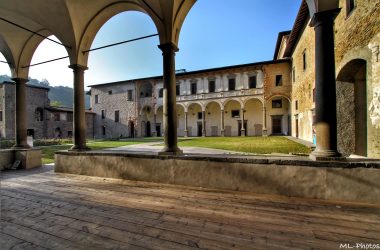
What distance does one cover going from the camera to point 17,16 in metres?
5.77

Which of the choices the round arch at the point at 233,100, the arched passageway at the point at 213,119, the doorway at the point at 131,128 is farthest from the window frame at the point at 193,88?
the doorway at the point at 131,128

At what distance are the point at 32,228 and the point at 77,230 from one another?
2.13 ft

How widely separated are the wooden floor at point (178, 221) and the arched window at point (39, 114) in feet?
108

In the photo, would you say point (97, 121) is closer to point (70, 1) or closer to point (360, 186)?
point (70, 1)

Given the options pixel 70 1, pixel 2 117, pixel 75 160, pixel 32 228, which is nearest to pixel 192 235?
pixel 32 228

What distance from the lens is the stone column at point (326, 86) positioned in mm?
3342

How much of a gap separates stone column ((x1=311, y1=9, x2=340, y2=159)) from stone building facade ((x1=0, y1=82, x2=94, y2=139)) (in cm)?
3588

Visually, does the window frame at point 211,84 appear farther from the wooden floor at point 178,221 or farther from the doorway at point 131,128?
the wooden floor at point 178,221

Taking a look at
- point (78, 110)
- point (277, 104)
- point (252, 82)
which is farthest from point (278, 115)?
point (78, 110)

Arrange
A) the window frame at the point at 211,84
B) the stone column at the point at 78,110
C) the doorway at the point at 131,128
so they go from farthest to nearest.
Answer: the doorway at the point at 131,128
the window frame at the point at 211,84
the stone column at the point at 78,110

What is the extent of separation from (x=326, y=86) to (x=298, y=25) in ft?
52.0

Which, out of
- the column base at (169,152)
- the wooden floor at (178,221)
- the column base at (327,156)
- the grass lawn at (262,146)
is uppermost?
the column base at (327,156)

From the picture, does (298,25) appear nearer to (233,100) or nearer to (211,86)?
(233,100)

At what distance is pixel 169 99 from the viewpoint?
4531 mm
